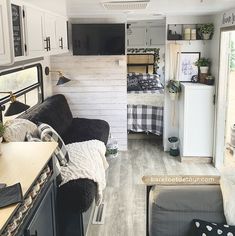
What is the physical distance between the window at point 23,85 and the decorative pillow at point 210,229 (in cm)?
233

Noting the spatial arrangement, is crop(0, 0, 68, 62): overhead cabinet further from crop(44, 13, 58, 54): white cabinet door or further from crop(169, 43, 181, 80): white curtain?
crop(169, 43, 181, 80): white curtain

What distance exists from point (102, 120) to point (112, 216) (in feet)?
7.03

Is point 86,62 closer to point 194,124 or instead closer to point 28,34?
point 194,124

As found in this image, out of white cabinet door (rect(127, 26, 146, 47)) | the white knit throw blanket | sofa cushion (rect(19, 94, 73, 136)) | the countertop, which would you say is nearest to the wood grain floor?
the white knit throw blanket

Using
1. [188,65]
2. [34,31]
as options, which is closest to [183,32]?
[188,65]

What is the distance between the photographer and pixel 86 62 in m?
5.60

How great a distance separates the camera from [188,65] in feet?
17.9

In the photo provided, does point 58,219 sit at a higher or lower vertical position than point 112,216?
higher

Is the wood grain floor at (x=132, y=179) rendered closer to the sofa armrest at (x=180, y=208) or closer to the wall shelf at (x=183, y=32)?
the sofa armrest at (x=180, y=208)

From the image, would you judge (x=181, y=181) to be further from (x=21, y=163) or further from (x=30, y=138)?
(x=30, y=138)

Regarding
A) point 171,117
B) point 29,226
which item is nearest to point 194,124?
point 171,117

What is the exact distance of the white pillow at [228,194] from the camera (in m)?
1.97

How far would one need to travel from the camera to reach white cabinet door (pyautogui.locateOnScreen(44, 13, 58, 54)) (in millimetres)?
3639

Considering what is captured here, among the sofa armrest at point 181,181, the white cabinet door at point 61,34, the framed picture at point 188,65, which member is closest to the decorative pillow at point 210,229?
the sofa armrest at point 181,181
